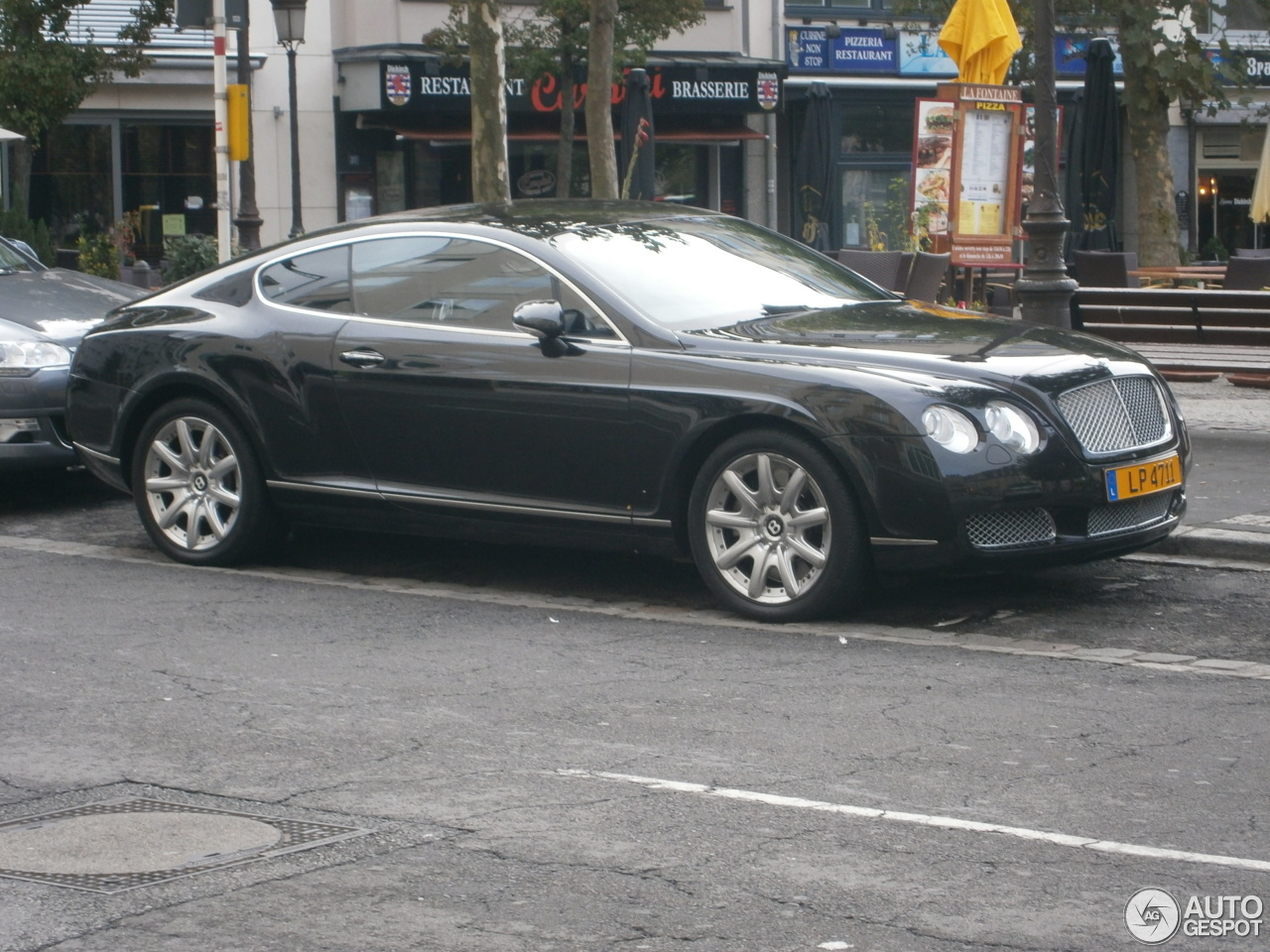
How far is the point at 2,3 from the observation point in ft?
82.3

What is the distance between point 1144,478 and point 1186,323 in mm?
6818

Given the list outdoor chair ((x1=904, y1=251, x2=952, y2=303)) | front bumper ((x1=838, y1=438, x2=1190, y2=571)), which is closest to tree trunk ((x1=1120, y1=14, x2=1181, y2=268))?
outdoor chair ((x1=904, y1=251, x2=952, y2=303))

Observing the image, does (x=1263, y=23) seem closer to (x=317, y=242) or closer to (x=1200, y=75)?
(x=1200, y=75)

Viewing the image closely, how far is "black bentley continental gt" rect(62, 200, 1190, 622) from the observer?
6.97m

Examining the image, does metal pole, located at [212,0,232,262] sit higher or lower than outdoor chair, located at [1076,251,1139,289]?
higher

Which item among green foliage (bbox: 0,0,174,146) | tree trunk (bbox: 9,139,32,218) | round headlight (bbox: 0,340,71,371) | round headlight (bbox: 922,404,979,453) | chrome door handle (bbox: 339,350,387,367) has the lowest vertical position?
round headlight (bbox: 922,404,979,453)

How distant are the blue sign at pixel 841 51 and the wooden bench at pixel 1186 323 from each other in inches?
775

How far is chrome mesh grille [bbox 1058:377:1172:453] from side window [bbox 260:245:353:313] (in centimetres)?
311

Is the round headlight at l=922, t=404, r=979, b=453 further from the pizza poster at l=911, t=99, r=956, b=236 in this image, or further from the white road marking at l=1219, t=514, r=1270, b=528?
the pizza poster at l=911, t=99, r=956, b=236

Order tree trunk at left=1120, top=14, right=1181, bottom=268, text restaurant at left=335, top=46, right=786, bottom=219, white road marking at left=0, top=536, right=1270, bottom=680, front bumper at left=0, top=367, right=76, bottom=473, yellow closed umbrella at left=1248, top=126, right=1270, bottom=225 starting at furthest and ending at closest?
text restaurant at left=335, top=46, right=786, bottom=219, tree trunk at left=1120, top=14, right=1181, bottom=268, yellow closed umbrella at left=1248, top=126, right=1270, bottom=225, front bumper at left=0, top=367, right=76, bottom=473, white road marking at left=0, top=536, right=1270, bottom=680

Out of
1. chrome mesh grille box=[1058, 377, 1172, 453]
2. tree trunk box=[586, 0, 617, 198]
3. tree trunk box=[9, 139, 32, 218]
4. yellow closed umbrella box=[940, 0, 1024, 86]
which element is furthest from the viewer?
tree trunk box=[9, 139, 32, 218]

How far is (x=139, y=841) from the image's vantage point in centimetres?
467

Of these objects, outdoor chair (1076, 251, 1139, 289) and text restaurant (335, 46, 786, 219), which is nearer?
outdoor chair (1076, 251, 1139, 289)

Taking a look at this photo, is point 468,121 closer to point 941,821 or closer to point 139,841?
point 139,841
